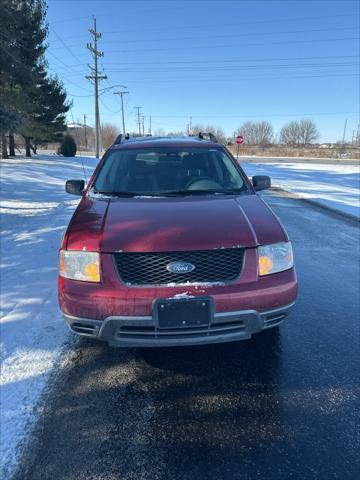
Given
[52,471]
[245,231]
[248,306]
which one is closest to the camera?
[52,471]

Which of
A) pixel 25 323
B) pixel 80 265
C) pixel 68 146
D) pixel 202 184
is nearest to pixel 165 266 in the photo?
pixel 80 265

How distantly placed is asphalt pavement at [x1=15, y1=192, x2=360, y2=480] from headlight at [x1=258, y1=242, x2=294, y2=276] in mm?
860

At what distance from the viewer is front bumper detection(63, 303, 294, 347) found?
2.55 m

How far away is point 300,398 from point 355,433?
0.41 meters

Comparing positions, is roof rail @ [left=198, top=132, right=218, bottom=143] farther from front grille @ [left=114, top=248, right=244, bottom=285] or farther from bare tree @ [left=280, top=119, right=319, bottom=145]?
bare tree @ [left=280, top=119, right=319, bottom=145]

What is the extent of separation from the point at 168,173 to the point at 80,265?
5.70 ft

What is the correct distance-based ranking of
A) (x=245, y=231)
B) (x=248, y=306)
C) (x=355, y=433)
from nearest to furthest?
(x=355, y=433), (x=248, y=306), (x=245, y=231)

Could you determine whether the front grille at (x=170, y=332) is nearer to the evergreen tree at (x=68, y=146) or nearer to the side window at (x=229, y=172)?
the side window at (x=229, y=172)

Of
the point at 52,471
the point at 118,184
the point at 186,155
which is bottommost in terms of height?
the point at 52,471

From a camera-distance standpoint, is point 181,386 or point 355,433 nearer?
point 355,433

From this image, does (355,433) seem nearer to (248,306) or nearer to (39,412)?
(248,306)

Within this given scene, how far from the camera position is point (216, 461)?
6.89ft

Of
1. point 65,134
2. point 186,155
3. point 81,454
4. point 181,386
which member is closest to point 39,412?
point 81,454

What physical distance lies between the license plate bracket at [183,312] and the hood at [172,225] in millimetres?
361
